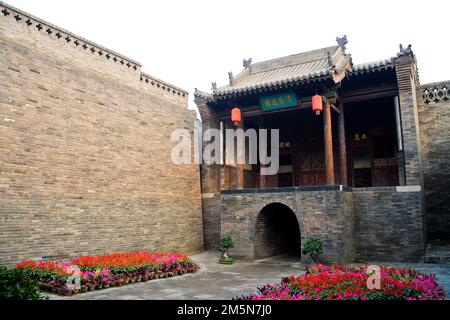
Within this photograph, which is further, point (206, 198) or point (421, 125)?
point (206, 198)

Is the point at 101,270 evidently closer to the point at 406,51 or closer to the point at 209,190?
the point at 209,190

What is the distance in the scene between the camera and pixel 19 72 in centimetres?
926

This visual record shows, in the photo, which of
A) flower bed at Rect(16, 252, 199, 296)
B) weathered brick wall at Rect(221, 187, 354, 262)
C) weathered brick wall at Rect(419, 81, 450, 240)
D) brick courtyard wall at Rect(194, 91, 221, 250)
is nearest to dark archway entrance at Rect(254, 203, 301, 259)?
weathered brick wall at Rect(221, 187, 354, 262)

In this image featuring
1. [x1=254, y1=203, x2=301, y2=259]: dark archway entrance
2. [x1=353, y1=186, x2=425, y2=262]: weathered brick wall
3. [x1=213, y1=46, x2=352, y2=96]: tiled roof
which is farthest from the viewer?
[x1=213, y1=46, x2=352, y2=96]: tiled roof

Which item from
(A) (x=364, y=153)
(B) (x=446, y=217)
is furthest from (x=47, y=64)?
(B) (x=446, y=217)

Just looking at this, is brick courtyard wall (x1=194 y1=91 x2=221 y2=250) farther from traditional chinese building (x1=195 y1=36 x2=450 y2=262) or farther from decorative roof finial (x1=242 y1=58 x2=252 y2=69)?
decorative roof finial (x1=242 y1=58 x2=252 y2=69)

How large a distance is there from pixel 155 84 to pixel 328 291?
1013 centimetres

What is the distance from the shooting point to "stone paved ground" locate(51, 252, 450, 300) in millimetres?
7012

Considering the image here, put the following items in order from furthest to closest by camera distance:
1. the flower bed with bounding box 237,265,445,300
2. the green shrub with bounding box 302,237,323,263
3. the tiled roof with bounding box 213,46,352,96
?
the tiled roof with bounding box 213,46,352,96 → the green shrub with bounding box 302,237,323,263 → the flower bed with bounding box 237,265,445,300

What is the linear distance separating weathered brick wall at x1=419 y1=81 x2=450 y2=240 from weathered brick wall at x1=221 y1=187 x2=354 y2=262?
13.2 feet

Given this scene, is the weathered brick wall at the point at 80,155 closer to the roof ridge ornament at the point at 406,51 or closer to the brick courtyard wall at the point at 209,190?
the brick courtyard wall at the point at 209,190

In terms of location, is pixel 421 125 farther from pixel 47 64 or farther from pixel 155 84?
pixel 47 64

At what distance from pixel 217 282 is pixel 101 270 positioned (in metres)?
2.55

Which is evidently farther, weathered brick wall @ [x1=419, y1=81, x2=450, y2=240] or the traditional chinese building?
weathered brick wall @ [x1=419, y1=81, x2=450, y2=240]
